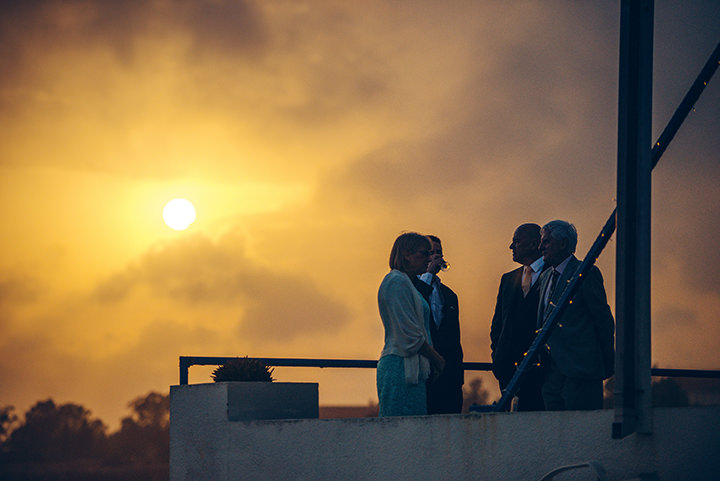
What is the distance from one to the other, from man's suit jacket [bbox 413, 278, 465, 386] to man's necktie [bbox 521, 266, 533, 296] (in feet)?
2.05

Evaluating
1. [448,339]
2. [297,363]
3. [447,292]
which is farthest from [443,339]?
[297,363]

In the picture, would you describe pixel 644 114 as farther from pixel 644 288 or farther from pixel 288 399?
pixel 288 399

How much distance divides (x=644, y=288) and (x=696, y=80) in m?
1.04

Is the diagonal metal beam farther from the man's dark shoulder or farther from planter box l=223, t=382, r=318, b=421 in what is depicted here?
planter box l=223, t=382, r=318, b=421

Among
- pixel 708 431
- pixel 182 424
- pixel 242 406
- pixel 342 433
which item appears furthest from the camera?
pixel 182 424

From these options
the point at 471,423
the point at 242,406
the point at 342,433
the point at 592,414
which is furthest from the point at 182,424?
the point at 592,414

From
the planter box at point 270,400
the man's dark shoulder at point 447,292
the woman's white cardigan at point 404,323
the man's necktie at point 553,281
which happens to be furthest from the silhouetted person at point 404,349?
the man's dark shoulder at point 447,292

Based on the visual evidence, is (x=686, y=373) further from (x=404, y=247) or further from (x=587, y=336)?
(x=404, y=247)

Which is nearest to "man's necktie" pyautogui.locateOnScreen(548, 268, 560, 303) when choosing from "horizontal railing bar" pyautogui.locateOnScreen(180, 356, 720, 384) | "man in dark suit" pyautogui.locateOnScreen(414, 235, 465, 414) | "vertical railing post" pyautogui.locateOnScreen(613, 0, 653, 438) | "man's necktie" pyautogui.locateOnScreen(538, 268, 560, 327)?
"man's necktie" pyautogui.locateOnScreen(538, 268, 560, 327)

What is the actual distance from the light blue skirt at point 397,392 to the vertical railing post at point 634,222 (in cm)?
162

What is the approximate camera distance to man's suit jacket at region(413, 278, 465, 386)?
21.6 ft

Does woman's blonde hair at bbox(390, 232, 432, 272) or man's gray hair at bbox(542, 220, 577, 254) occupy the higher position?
man's gray hair at bbox(542, 220, 577, 254)

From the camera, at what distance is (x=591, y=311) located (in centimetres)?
523

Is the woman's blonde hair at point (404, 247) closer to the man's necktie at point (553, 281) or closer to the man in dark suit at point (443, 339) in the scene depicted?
the man's necktie at point (553, 281)
